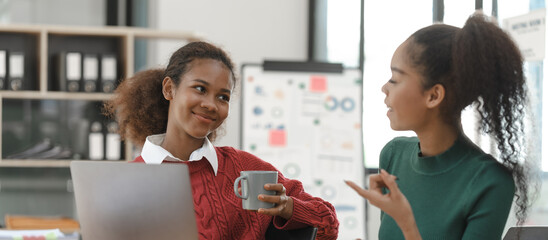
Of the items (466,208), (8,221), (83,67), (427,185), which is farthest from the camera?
(83,67)

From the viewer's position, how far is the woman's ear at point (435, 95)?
1324 mm

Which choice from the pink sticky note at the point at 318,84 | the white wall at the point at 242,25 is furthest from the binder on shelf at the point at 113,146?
the pink sticky note at the point at 318,84

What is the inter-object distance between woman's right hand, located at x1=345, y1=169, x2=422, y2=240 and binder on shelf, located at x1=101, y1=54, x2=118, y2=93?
278cm

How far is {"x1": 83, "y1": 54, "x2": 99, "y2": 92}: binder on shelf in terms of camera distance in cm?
374

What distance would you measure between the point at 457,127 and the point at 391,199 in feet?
0.91

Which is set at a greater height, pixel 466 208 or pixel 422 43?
pixel 422 43

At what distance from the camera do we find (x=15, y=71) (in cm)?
368

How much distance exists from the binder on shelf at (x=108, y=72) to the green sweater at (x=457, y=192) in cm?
252

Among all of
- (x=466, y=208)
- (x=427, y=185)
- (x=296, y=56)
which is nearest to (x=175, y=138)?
(x=427, y=185)

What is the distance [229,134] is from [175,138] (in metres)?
2.93

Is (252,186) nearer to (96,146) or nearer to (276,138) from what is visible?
(96,146)

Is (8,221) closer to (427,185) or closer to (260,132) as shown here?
(260,132)

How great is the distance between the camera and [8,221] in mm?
3418

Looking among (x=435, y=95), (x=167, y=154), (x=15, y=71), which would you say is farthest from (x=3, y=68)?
(x=435, y=95)
